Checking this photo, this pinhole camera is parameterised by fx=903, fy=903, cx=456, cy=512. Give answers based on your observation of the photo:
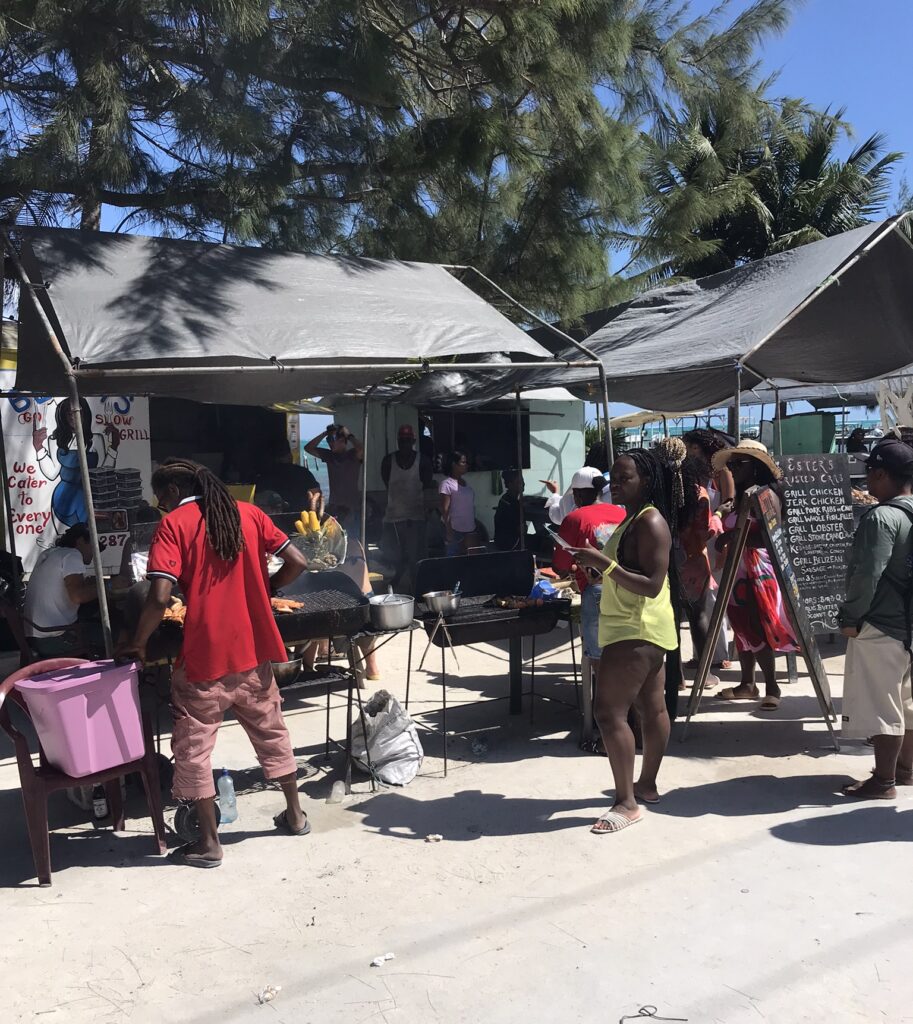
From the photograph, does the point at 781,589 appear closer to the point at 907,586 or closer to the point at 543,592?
the point at 907,586

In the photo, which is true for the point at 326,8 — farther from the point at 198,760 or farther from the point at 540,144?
the point at 198,760

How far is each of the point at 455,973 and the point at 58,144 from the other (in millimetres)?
5414

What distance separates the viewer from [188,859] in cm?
418

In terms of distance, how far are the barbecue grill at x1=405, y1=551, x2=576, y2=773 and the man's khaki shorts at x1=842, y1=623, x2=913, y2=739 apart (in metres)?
1.80

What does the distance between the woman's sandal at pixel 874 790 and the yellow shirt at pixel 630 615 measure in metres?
1.33

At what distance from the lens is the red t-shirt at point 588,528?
516 cm

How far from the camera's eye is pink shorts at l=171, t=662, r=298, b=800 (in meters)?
4.10

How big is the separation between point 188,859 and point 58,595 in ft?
6.60

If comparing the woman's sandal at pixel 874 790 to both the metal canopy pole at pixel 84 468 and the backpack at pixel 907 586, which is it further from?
the metal canopy pole at pixel 84 468

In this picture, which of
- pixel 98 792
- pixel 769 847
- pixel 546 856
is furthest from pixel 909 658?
pixel 98 792

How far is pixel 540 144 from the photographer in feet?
27.9

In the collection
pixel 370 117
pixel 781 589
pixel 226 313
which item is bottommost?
pixel 781 589

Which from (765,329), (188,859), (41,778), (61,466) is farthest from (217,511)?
(61,466)

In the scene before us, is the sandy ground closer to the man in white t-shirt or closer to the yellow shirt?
the man in white t-shirt
